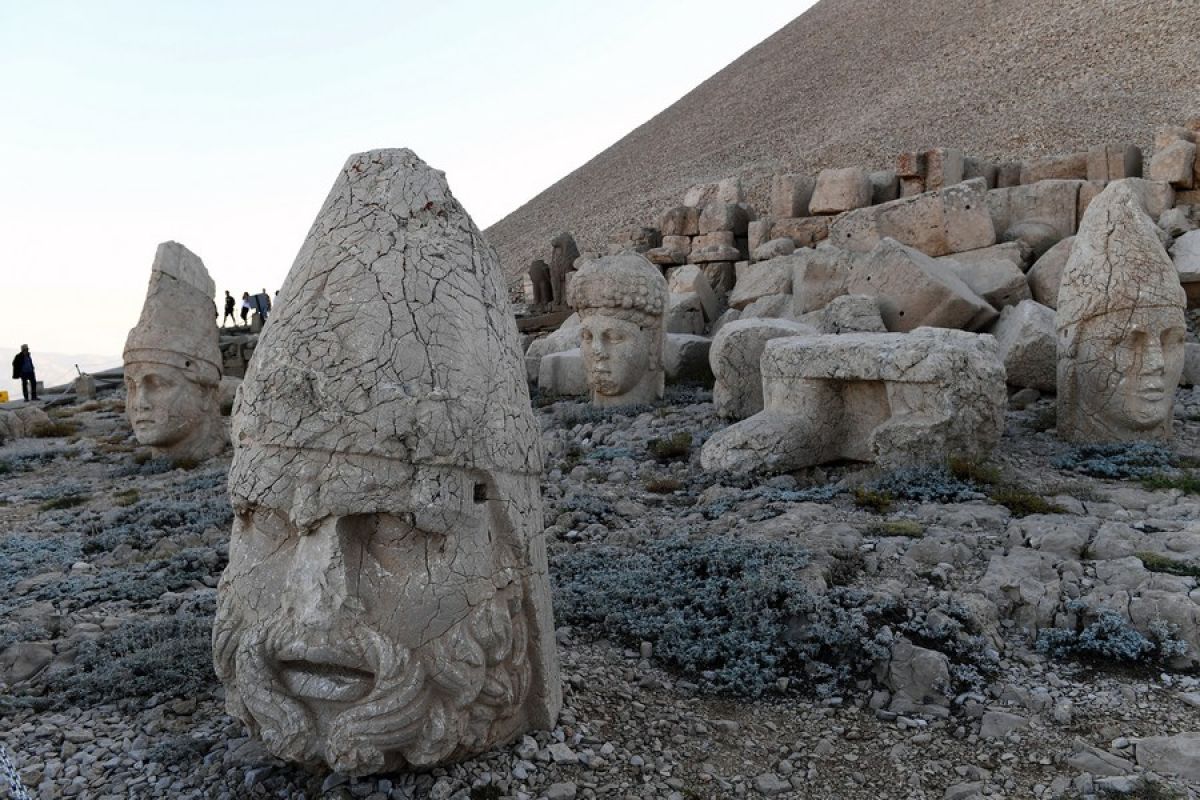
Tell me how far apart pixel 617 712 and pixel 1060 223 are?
36.7 ft

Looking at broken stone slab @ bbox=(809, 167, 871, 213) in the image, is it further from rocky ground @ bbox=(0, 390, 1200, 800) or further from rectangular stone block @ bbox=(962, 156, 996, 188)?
rocky ground @ bbox=(0, 390, 1200, 800)

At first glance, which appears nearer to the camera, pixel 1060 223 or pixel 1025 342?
pixel 1025 342

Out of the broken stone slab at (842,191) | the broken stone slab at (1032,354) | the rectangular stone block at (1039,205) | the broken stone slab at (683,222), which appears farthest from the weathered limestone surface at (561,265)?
the broken stone slab at (1032,354)

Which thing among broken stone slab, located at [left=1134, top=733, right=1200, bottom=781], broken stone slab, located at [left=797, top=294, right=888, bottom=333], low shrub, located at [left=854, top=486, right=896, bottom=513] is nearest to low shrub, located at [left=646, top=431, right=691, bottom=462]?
low shrub, located at [left=854, top=486, right=896, bottom=513]

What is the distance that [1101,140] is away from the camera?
66.6ft

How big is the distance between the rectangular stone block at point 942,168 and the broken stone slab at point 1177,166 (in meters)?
2.63

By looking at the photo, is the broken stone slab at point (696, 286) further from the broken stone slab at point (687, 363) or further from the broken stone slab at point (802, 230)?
the broken stone slab at point (687, 363)

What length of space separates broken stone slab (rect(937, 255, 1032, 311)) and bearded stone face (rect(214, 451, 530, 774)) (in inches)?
359

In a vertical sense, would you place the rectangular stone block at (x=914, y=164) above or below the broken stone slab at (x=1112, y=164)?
above

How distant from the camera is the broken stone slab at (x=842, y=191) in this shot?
577 inches

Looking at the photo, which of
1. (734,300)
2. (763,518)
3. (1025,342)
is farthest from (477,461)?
(734,300)

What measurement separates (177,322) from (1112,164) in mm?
12336

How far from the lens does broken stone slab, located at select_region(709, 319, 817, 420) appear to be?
8328 millimetres

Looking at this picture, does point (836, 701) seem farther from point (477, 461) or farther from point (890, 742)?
point (477, 461)
